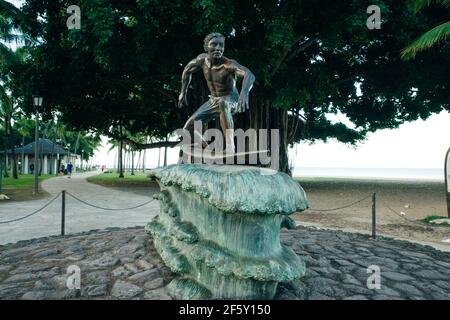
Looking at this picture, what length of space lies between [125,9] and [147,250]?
8.54 meters

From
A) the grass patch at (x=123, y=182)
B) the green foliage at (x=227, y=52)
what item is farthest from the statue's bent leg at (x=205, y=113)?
the grass patch at (x=123, y=182)

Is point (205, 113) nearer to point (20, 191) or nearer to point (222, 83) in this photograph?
point (222, 83)

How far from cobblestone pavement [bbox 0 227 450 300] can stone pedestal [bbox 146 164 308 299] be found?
0.32 metres

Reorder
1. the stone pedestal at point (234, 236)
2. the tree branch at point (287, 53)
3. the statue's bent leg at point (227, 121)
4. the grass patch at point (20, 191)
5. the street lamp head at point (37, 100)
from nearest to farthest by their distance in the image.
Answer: the stone pedestal at point (234, 236) → the statue's bent leg at point (227, 121) → the tree branch at point (287, 53) → the street lamp head at point (37, 100) → the grass patch at point (20, 191)

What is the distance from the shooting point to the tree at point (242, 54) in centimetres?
882

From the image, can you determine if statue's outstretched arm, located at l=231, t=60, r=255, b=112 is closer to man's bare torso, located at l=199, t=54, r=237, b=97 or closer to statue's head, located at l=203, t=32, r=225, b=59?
man's bare torso, located at l=199, t=54, r=237, b=97

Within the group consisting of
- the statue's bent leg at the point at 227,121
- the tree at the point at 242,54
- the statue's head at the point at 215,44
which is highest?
the tree at the point at 242,54

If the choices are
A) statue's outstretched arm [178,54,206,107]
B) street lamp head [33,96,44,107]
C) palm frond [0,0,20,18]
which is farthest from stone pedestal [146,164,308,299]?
palm frond [0,0,20,18]

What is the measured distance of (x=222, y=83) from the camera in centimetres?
428

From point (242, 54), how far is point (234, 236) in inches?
291

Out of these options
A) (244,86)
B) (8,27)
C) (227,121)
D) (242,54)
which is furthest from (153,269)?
(8,27)

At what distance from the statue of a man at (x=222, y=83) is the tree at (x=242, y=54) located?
4.59 metres

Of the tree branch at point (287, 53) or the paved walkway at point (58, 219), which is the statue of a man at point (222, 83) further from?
the tree branch at point (287, 53)
